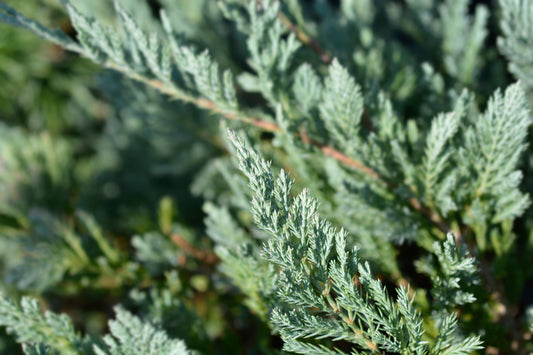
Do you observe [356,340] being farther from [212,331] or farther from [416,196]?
[212,331]

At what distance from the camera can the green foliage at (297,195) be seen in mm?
646

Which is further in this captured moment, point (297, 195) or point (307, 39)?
point (307, 39)

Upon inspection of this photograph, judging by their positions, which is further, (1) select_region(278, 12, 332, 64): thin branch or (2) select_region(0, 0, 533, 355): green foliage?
(1) select_region(278, 12, 332, 64): thin branch

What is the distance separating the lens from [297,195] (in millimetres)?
673

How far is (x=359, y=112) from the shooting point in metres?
0.80

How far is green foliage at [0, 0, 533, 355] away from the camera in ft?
2.12

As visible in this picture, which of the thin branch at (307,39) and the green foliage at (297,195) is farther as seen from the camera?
the thin branch at (307,39)

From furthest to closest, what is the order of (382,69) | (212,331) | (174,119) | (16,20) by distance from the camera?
(174,119) < (212,331) < (382,69) < (16,20)

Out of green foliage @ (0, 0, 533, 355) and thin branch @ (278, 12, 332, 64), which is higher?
thin branch @ (278, 12, 332, 64)

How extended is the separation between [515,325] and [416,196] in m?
0.30

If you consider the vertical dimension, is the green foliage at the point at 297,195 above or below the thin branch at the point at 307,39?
below

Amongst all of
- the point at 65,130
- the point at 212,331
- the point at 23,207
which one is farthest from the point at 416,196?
the point at 65,130

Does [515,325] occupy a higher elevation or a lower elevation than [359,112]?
lower

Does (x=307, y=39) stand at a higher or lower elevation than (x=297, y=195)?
higher
